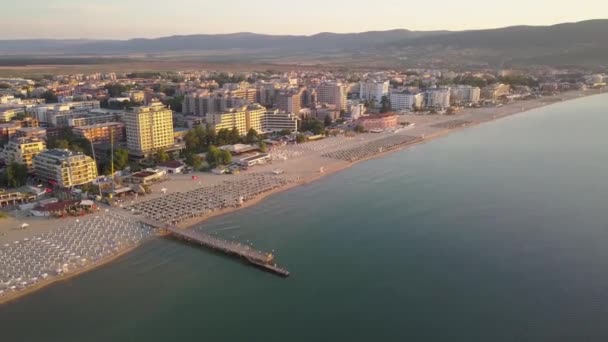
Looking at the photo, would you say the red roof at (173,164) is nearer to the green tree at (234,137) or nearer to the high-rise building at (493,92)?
the green tree at (234,137)

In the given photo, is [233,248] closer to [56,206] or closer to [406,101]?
[56,206]

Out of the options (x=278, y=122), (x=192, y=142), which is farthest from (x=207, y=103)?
(x=192, y=142)

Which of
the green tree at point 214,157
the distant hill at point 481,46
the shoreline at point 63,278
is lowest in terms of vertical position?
the shoreline at point 63,278

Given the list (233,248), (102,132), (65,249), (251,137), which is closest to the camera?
(65,249)

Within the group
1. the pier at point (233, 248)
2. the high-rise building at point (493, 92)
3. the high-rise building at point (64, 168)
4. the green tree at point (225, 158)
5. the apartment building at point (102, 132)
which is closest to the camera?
the pier at point (233, 248)

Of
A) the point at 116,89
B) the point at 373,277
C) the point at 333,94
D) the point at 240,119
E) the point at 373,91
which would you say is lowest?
the point at 373,277

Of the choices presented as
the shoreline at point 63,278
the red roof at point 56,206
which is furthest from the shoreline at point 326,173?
the red roof at point 56,206
